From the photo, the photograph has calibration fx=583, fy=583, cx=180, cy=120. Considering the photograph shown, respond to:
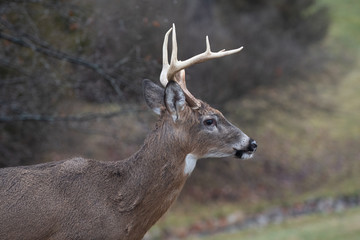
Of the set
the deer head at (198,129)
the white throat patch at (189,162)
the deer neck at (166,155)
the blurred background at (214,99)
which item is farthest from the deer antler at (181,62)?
the blurred background at (214,99)

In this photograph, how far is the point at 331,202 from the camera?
57.8 feet

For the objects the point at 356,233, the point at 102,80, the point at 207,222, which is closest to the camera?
the point at 102,80

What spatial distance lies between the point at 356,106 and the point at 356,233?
14.4 m

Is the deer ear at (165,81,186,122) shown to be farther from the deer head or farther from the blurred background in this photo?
the blurred background

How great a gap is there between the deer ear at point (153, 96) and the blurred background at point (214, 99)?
249cm

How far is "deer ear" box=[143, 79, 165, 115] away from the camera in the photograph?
19.4ft

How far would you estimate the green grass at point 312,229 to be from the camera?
42.5 feet

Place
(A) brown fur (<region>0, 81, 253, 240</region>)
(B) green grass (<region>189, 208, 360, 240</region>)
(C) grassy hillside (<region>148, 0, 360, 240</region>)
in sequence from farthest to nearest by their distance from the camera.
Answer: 1. (C) grassy hillside (<region>148, 0, 360, 240</region>)
2. (B) green grass (<region>189, 208, 360, 240</region>)
3. (A) brown fur (<region>0, 81, 253, 240</region>)

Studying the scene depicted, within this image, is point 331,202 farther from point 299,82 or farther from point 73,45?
point 73,45

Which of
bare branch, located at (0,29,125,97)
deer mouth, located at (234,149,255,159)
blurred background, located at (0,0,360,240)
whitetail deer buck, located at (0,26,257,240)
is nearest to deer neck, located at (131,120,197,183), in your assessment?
whitetail deer buck, located at (0,26,257,240)

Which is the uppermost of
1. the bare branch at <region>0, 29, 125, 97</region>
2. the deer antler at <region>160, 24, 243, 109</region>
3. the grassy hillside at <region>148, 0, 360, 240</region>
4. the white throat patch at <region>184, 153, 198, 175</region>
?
the grassy hillside at <region>148, 0, 360, 240</region>

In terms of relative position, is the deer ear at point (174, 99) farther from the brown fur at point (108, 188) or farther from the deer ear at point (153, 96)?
the deer ear at point (153, 96)

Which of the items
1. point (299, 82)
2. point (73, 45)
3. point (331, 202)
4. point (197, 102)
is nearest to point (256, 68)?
point (299, 82)

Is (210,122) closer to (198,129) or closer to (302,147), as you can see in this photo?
(198,129)
